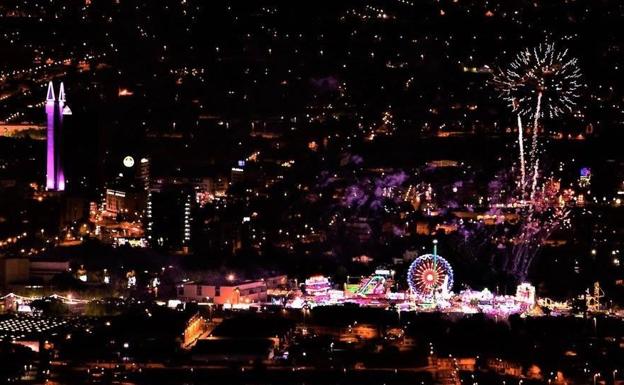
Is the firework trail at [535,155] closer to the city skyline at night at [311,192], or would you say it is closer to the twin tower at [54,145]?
the city skyline at night at [311,192]

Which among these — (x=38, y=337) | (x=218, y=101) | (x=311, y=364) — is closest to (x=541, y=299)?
(x=311, y=364)

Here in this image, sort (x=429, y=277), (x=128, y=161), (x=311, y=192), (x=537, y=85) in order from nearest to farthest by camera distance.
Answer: (x=429, y=277) → (x=537, y=85) → (x=128, y=161) → (x=311, y=192)

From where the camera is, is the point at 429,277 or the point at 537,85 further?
the point at 537,85

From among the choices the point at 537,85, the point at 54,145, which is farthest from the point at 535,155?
the point at 54,145

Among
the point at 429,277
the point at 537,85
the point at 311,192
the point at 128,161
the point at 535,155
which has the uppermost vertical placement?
the point at 537,85

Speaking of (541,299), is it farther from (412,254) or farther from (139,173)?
(139,173)

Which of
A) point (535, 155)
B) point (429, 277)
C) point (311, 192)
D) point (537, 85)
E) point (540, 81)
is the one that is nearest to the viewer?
point (429, 277)

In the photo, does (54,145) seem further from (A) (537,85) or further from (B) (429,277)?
(B) (429,277)
